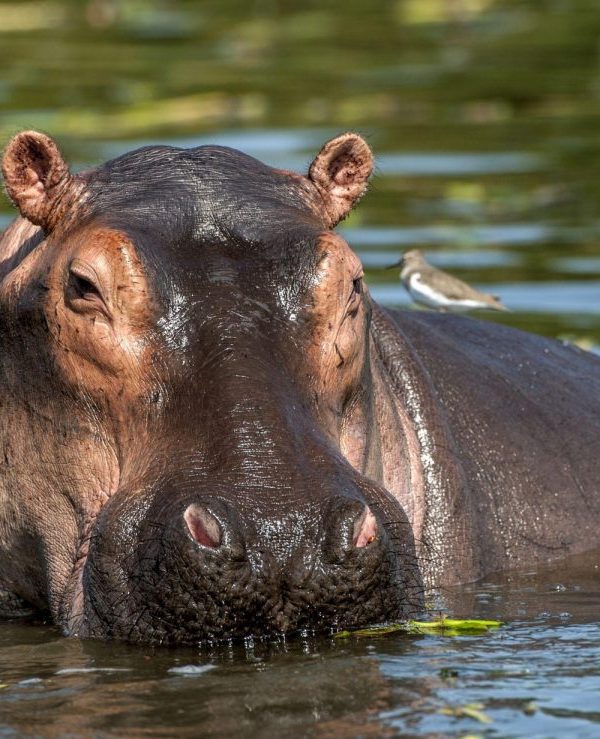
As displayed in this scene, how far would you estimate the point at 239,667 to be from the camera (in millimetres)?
5789

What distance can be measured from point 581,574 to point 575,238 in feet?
26.4

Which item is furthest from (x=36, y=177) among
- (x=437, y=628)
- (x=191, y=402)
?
(x=437, y=628)

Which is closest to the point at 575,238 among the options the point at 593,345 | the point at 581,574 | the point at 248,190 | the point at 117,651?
the point at 593,345

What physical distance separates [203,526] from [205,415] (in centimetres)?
49

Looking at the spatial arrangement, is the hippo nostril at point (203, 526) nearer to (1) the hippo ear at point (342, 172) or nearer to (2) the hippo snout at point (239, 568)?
(2) the hippo snout at point (239, 568)

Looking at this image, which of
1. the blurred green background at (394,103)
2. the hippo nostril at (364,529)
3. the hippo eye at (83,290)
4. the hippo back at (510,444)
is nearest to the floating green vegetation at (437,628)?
the hippo nostril at (364,529)

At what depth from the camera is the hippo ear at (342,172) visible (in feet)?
23.1

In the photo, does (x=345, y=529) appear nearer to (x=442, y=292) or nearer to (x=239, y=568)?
(x=239, y=568)

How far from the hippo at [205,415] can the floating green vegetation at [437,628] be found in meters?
0.04

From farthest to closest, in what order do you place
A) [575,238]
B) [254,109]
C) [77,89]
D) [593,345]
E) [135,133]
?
[77,89], [254,109], [135,133], [575,238], [593,345]

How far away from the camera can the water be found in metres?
5.52

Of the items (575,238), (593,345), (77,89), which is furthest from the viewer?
(77,89)

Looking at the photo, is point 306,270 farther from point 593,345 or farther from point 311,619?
point 593,345

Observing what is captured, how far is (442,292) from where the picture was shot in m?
12.2
